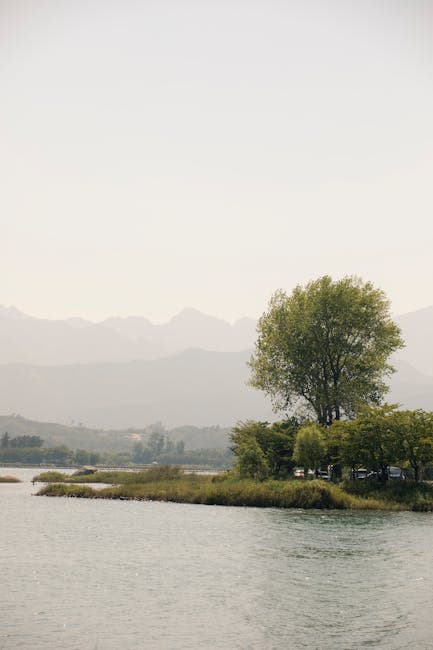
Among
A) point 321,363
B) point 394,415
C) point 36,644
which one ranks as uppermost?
point 321,363

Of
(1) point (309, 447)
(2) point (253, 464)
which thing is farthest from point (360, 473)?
(2) point (253, 464)

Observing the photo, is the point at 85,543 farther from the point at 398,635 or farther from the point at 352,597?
the point at 398,635

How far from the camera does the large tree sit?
293ft

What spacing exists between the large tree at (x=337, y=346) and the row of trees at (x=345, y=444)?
17.2 ft

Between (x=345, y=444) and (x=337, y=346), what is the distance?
16.5m

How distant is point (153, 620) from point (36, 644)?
4.82m

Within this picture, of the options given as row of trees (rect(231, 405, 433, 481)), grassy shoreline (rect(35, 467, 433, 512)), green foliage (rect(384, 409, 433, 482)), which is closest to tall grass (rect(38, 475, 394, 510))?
grassy shoreline (rect(35, 467, 433, 512))

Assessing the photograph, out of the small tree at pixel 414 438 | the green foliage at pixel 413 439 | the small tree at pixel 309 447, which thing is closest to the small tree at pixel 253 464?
the small tree at pixel 309 447

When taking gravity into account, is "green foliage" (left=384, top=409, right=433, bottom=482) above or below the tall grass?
above

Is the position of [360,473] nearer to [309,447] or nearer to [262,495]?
[309,447]

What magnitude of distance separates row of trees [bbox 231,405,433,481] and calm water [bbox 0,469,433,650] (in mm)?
16786

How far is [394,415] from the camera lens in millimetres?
75312

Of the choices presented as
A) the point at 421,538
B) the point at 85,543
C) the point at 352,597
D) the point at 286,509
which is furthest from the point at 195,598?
the point at 286,509

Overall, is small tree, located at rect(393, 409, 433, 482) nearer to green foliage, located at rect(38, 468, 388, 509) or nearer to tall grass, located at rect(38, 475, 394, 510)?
green foliage, located at rect(38, 468, 388, 509)
